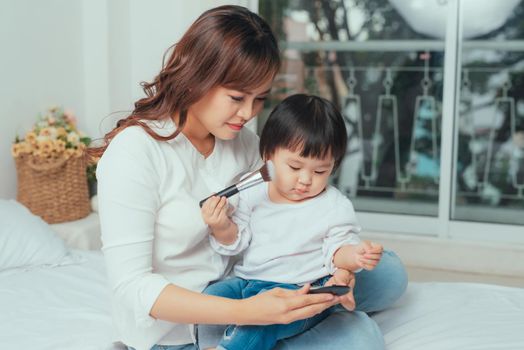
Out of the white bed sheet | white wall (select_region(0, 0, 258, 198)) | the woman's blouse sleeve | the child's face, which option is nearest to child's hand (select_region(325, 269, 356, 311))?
the child's face

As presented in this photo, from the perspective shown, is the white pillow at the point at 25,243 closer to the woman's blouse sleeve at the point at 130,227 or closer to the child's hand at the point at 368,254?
the woman's blouse sleeve at the point at 130,227

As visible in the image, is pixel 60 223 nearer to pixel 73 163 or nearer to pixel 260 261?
pixel 73 163

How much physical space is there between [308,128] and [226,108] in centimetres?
17

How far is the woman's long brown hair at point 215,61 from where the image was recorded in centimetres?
131

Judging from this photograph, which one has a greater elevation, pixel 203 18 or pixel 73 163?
pixel 203 18

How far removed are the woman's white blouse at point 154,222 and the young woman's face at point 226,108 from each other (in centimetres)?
8

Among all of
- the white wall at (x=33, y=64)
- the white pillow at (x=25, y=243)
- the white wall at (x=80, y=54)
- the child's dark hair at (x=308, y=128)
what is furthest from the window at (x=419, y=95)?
the child's dark hair at (x=308, y=128)

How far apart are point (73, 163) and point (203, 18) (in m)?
1.60

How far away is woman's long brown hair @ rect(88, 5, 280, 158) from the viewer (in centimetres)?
131

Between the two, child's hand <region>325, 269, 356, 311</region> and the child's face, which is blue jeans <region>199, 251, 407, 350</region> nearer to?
child's hand <region>325, 269, 356, 311</region>

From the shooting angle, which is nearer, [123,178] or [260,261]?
[123,178]

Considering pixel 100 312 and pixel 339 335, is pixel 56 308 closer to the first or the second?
pixel 100 312

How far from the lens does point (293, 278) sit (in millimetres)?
1387

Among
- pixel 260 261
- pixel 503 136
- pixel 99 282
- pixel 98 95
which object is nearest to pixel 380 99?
pixel 503 136
